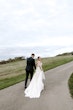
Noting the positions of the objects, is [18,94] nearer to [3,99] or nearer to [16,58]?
[3,99]

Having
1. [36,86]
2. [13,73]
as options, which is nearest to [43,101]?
[36,86]

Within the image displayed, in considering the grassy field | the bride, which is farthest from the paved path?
the grassy field

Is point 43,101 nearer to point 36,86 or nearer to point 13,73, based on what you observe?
point 36,86

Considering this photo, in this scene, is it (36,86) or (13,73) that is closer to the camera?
(36,86)

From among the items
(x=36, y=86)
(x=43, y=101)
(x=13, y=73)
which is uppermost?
(x=13, y=73)

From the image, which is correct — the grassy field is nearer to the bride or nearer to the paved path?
the bride

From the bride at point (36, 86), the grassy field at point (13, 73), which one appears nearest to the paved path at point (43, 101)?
the bride at point (36, 86)

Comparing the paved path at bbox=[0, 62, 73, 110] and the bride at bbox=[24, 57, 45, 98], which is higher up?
the bride at bbox=[24, 57, 45, 98]

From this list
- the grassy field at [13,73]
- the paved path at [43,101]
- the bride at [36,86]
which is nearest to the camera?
the paved path at [43,101]

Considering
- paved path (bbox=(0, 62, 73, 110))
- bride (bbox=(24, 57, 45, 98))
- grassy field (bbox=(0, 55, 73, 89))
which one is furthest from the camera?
grassy field (bbox=(0, 55, 73, 89))

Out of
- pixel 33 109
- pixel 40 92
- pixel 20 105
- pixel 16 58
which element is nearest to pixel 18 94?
pixel 40 92

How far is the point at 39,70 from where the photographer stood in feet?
68.0

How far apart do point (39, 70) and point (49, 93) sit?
358 centimetres

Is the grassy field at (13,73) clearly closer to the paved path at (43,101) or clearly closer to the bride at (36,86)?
the bride at (36,86)
